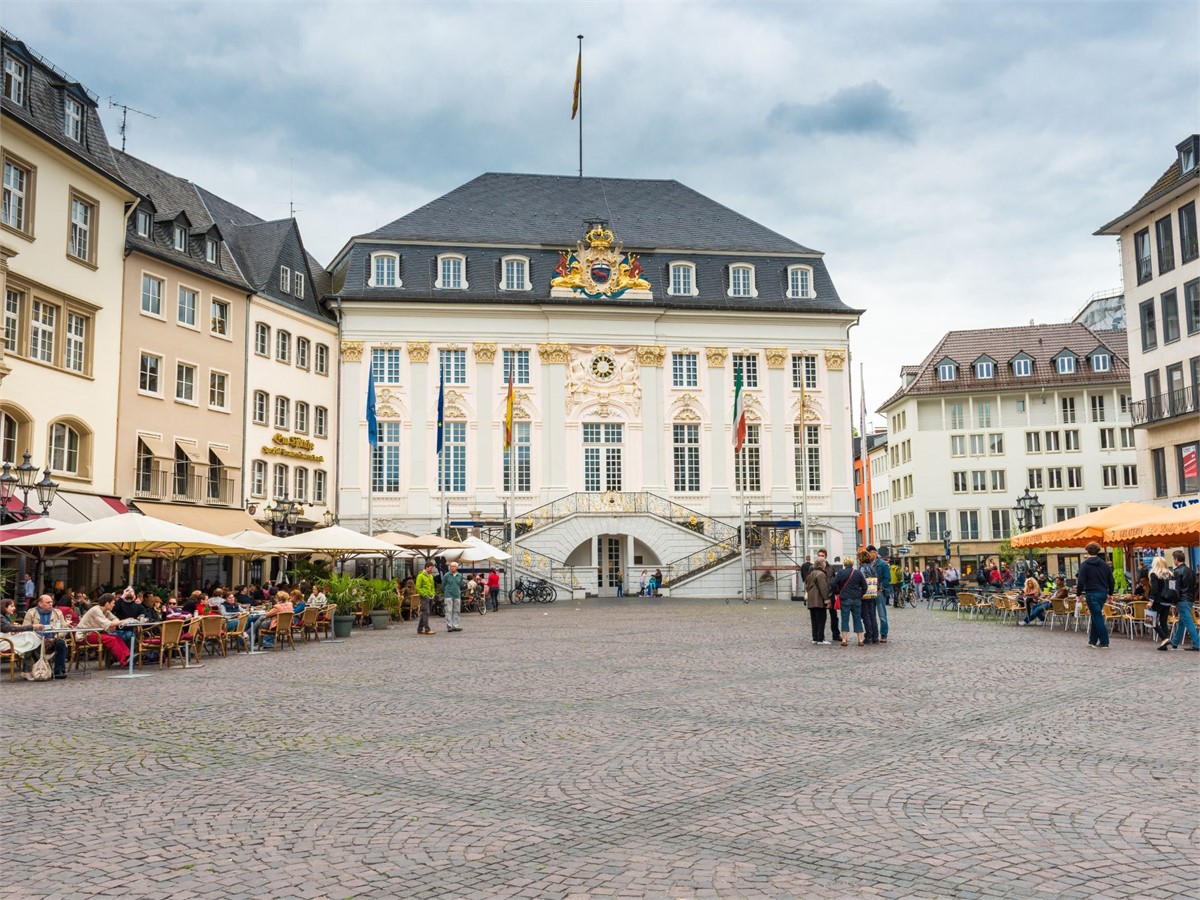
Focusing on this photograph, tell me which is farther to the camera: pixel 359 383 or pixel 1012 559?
pixel 1012 559

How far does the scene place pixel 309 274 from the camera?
45938mm

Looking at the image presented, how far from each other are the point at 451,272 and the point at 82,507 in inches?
888

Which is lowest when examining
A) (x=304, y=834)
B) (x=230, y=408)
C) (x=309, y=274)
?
(x=304, y=834)

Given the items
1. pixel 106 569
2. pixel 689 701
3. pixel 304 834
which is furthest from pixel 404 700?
pixel 106 569

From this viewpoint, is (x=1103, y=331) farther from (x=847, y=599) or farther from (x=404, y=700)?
(x=404, y=700)

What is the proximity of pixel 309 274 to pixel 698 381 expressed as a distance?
1750cm

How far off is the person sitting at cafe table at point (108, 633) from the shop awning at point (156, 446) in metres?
17.2

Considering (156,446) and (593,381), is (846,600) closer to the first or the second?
(156,446)

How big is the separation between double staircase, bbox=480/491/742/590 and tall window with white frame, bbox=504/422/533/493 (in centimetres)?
173

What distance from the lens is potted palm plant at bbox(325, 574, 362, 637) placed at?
24.1 metres

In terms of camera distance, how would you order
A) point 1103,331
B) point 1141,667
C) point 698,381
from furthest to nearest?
point 1103,331 < point 698,381 < point 1141,667

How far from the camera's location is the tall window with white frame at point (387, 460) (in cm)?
4678

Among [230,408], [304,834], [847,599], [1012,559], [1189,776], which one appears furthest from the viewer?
[1012,559]

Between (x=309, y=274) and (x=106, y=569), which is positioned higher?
(x=309, y=274)
